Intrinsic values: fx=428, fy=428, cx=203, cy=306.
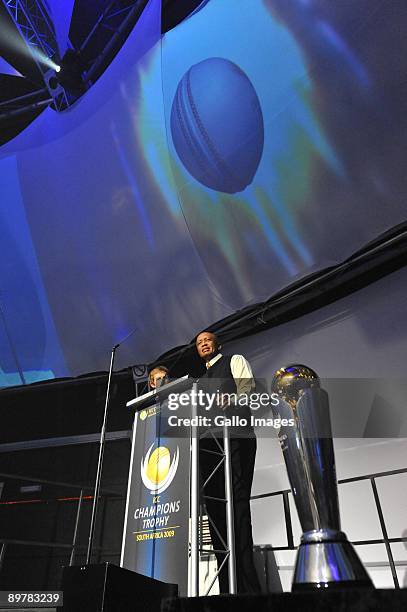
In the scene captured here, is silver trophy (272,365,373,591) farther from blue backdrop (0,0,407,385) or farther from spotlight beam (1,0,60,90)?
spotlight beam (1,0,60,90)

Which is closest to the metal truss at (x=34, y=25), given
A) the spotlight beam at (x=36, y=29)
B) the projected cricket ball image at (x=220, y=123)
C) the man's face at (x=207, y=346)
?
the spotlight beam at (x=36, y=29)

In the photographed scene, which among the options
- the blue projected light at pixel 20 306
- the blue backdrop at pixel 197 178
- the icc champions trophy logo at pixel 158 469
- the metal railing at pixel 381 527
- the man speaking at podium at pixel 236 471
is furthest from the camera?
the blue projected light at pixel 20 306

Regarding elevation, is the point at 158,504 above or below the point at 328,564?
above

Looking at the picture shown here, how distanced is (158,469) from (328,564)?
1551mm

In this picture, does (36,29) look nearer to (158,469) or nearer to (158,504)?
(158,469)

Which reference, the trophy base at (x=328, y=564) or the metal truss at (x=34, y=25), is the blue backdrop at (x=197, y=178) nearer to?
the metal truss at (x=34, y=25)

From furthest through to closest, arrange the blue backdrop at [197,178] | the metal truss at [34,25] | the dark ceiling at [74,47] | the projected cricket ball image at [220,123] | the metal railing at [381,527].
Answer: the metal truss at [34,25], the dark ceiling at [74,47], the projected cricket ball image at [220,123], the blue backdrop at [197,178], the metal railing at [381,527]

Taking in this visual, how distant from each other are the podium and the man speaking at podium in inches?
2.0

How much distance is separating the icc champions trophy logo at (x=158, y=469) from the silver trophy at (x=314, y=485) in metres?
1.37

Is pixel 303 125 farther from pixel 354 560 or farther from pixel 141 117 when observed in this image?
pixel 354 560

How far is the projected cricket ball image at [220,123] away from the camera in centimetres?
306

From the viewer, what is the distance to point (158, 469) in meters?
1.95

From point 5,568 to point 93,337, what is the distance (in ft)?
8.46

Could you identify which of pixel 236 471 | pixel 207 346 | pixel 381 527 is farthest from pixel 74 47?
pixel 381 527
